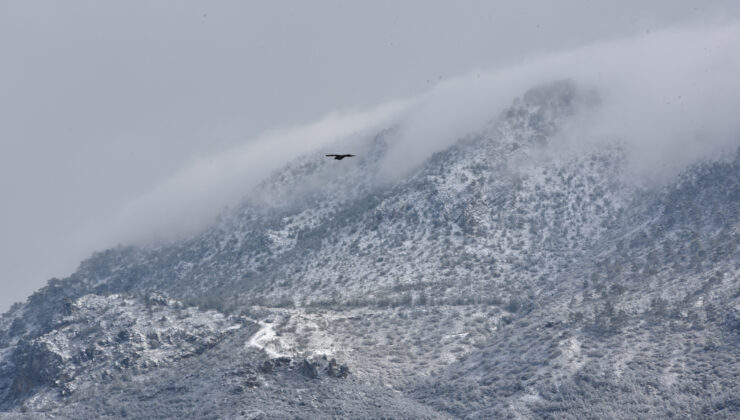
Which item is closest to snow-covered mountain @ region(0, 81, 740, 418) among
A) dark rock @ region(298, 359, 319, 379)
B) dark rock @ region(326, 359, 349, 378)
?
dark rock @ region(298, 359, 319, 379)

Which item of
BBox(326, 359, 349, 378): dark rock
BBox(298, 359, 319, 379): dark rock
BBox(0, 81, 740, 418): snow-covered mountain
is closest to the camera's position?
BBox(0, 81, 740, 418): snow-covered mountain

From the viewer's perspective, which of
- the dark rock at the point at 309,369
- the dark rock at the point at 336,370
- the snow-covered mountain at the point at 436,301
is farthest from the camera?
the dark rock at the point at 336,370

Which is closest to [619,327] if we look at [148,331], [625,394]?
[625,394]

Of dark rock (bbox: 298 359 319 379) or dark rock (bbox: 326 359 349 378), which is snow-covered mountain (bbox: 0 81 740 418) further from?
dark rock (bbox: 326 359 349 378)

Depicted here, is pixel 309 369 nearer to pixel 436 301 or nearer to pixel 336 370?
pixel 336 370

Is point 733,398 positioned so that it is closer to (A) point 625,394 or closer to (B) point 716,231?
(A) point 625,394

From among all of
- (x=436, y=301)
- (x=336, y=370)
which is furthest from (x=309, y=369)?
(x=436, y=301)

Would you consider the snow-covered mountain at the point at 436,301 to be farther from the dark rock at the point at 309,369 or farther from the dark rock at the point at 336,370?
the dark rock at the point at 336,370

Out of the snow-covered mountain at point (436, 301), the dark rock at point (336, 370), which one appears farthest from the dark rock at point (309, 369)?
the dark rock at point (336, 370)

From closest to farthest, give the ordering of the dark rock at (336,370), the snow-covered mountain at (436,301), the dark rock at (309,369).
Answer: the snow-covered mountain at (436,301) → the dark rock at (309,369) → the dark rock at (336,370)
